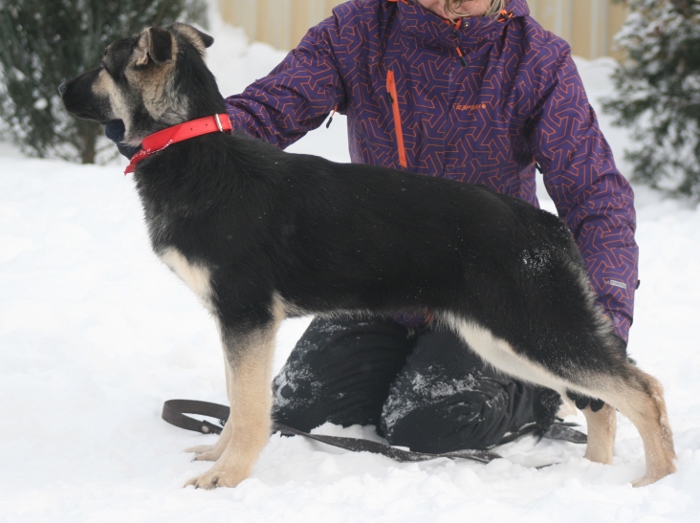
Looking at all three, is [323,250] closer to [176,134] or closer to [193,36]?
[176,134]

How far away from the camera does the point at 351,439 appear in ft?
11.0

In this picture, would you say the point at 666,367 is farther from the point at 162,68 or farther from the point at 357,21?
the point at 162,68

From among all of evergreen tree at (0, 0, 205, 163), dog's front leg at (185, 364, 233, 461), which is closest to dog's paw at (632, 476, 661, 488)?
dog's front leg at (185, 364, 233, 461)

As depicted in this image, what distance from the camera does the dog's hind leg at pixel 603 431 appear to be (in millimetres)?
3180

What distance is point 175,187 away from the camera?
2.91m

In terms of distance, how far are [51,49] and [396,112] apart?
19.3ft

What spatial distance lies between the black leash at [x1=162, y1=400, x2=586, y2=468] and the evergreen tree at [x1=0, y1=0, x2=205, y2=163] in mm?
5637

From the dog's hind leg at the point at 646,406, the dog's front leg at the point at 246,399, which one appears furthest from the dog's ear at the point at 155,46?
the dog's hind leg at the point at 646,406

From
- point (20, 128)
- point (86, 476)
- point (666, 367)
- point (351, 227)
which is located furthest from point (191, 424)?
point (20, 128)

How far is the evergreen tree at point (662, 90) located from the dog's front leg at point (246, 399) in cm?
662

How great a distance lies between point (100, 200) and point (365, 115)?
378cm

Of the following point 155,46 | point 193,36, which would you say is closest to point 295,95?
point 193,36

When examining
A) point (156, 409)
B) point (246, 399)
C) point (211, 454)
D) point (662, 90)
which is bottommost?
point (662, 90)

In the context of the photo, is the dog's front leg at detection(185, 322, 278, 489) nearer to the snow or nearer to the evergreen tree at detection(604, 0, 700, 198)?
the snow
